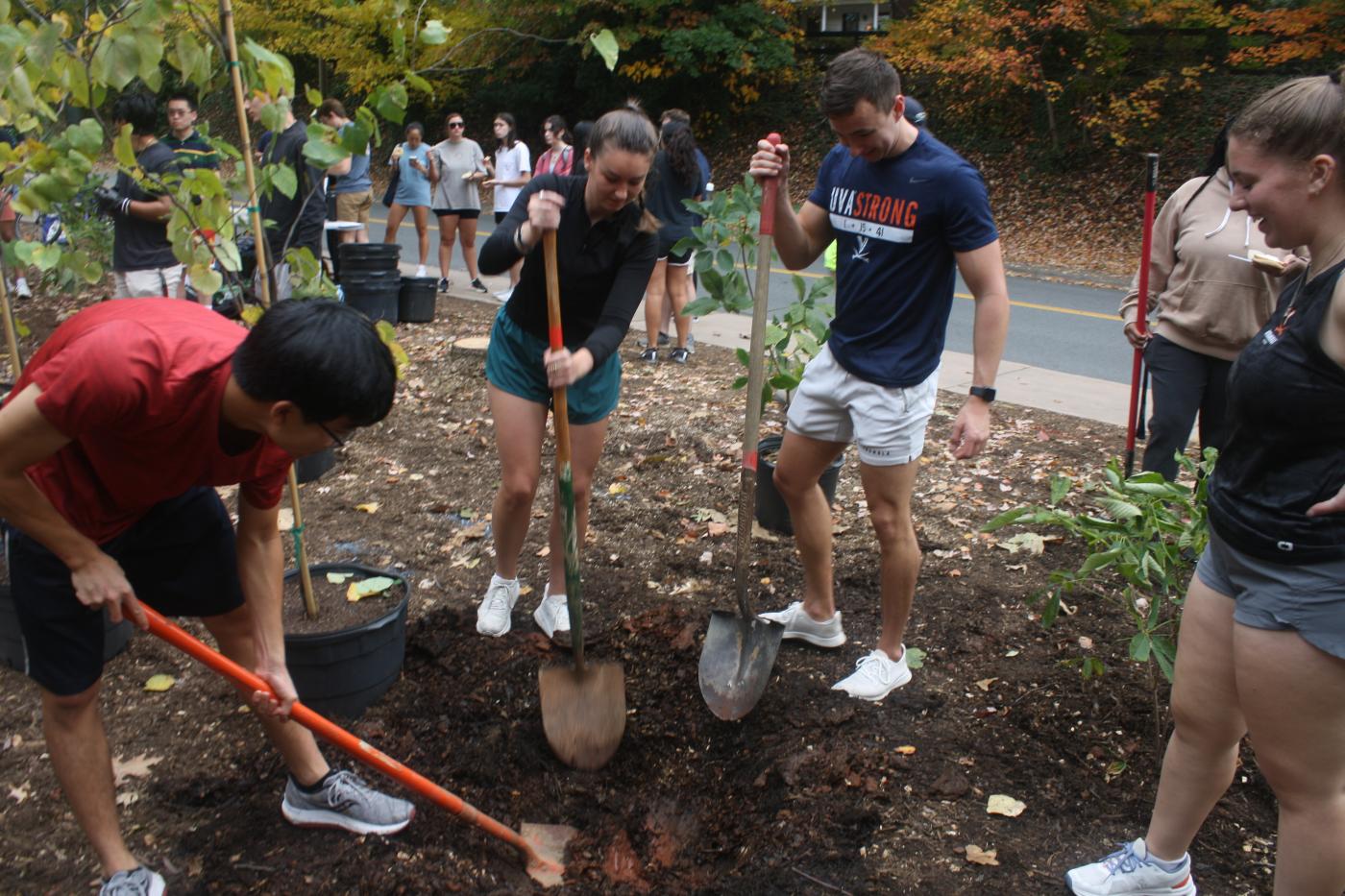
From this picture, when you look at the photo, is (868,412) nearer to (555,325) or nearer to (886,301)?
(886,301)

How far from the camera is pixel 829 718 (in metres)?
3.27

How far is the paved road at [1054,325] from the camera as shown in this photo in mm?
8625

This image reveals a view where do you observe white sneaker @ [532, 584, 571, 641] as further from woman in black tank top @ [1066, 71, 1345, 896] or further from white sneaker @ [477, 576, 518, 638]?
woman in black tank top @ [1066, 71, 1345, 896]

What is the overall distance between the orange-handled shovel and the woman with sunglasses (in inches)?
340

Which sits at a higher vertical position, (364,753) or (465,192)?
(465,192)

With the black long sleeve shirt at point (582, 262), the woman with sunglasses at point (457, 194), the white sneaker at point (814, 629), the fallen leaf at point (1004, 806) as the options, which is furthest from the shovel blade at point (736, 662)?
the woman with sunglasses at point (457, 194)

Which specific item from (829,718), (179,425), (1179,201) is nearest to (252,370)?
(179,425)

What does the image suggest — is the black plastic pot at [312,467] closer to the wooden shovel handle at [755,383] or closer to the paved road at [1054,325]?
the wooden shovel handle at [755,383]

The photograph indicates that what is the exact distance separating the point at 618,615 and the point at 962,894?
1.80 m

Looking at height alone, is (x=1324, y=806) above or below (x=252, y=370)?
below

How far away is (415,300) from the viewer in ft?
29.3

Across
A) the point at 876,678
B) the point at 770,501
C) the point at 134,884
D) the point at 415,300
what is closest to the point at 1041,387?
the point at 770,501

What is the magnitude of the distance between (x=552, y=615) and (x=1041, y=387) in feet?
16.3

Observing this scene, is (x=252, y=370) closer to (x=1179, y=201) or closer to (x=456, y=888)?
(x=456, y=888)
